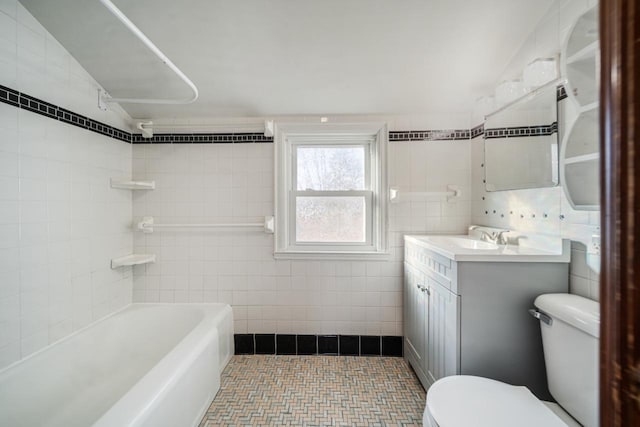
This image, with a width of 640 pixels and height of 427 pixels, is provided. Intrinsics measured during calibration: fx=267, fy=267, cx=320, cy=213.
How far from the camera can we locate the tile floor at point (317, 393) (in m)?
1.51

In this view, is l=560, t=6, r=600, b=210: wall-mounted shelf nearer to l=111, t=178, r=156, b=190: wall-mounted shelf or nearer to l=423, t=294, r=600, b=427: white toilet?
l=423, t=294, r=600, b=427: white toilet

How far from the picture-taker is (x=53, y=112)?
5.04 feet

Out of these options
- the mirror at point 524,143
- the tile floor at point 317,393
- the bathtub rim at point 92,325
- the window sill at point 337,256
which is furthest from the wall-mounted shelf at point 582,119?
the bathtub rim at point 92,325

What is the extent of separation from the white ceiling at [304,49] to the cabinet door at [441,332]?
137cm

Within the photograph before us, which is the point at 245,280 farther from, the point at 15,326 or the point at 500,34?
the point at 500,34

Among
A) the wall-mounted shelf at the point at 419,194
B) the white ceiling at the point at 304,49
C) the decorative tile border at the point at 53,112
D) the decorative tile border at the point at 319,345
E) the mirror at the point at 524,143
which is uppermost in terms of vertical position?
the white ceiling at the point at 304,49

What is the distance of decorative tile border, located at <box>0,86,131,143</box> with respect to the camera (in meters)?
1.33

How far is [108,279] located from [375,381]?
80.5 inches

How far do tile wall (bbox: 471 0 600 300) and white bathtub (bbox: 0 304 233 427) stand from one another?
194 cm

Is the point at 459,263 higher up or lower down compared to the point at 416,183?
lower down

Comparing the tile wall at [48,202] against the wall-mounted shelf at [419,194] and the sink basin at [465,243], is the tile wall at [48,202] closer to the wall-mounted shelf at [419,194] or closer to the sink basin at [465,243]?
the wall-mounted shelf at [419,194]

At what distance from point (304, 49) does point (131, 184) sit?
159cm

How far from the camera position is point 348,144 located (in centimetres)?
229

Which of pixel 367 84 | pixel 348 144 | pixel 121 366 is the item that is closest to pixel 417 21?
pixel 367 84
